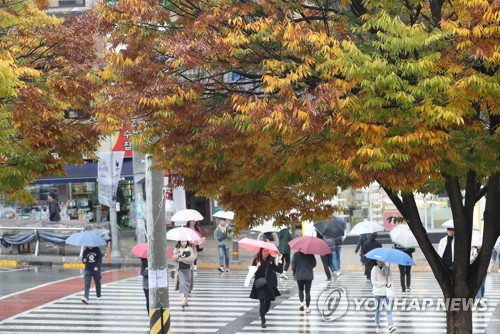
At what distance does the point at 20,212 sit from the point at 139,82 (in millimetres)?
27459

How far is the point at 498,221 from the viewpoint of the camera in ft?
41.7

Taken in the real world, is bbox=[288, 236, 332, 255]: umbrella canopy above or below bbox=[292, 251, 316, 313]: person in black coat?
above

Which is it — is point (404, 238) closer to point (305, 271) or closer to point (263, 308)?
point (305, 271)

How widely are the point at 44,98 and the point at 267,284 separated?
237 inches

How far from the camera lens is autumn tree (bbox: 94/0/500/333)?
9.77 meters

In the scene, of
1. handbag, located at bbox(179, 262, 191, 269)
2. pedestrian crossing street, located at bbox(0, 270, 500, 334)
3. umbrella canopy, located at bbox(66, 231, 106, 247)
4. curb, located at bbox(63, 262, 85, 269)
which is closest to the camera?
pedestrian crossing street, located at bbox(0, 270, 500, 334)

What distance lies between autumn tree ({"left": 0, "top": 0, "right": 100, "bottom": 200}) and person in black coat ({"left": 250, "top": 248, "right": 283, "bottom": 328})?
4.34 meters

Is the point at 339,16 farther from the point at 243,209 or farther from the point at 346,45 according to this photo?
the point at 243,209

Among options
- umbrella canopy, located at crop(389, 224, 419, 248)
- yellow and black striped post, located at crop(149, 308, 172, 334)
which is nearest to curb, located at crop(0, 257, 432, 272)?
umbrella canopy, located at crop(389, 224, 419, 248)

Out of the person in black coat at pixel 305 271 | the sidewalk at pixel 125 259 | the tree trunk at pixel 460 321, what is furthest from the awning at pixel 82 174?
the tree trunk at pixel 460 321

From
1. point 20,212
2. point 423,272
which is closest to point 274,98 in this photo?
point 423,272

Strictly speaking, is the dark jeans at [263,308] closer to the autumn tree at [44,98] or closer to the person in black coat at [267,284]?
the person in black coat at [267,284]

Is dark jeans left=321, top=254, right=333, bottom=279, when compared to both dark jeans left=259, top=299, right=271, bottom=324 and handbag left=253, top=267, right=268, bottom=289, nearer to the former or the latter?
dark jeans left=259, top=299, right=271, bottom=324

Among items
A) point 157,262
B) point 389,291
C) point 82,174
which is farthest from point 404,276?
point 82,174
